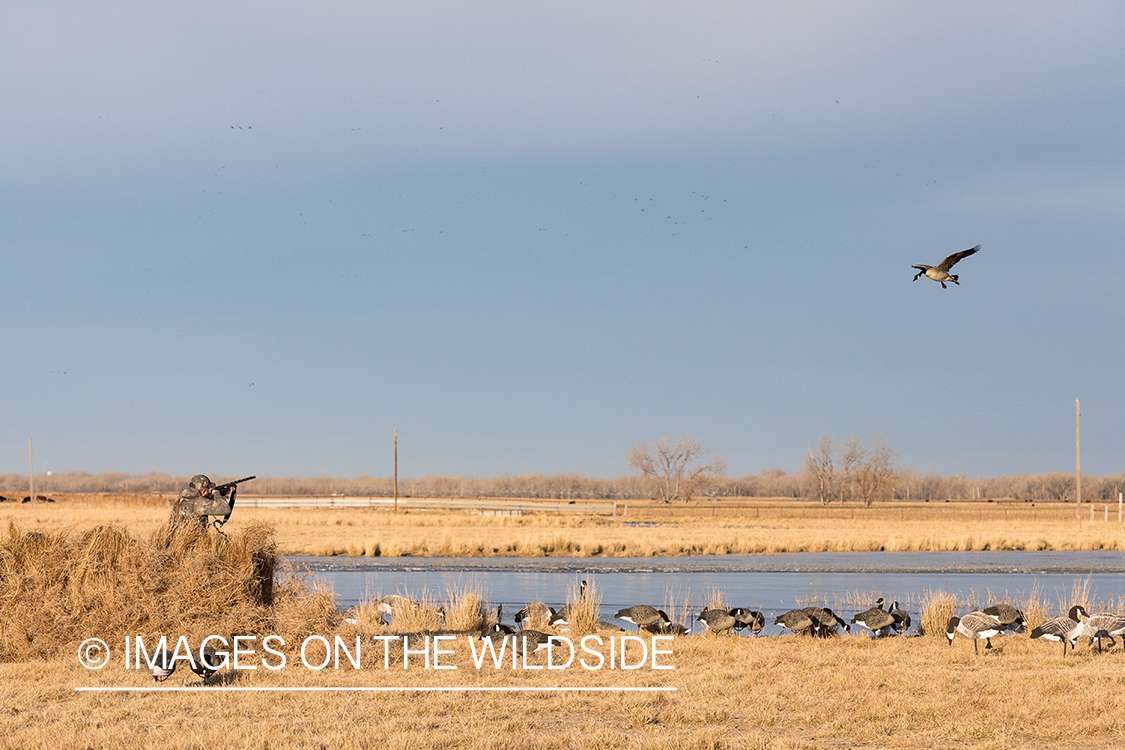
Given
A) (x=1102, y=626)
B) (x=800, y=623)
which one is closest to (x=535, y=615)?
(x=800, y=623)

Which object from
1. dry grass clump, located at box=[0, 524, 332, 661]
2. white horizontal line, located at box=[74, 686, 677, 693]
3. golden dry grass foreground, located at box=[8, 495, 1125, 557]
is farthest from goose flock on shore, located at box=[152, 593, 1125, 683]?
golden dry grass foreground, located at box=[8, 495, 1125, 557]

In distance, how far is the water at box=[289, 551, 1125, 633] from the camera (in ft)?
72.9

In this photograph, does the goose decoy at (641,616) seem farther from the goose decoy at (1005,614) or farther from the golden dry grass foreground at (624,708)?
the goose decoy at (1005,614)

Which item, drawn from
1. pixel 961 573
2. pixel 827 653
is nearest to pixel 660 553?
pixel 961 573

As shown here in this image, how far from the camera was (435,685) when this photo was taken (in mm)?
11102

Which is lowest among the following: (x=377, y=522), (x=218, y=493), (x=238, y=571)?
(x=377, y=522)

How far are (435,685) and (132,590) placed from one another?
4.61m

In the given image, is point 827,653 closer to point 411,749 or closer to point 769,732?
point 769,732

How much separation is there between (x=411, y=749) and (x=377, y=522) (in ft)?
173

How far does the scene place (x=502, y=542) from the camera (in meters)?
41.7

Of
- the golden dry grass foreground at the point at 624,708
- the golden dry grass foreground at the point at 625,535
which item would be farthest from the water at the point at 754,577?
the golden dry grass foreground at the point at 624,708

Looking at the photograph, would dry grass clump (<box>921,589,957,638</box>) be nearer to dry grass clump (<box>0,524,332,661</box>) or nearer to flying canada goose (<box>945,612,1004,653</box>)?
flying canada goose (<box>945,612,1004,653</box>)

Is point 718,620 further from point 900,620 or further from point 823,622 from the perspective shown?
point 900,620

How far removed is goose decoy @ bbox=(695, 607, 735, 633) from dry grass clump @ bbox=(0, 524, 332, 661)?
549 cm
